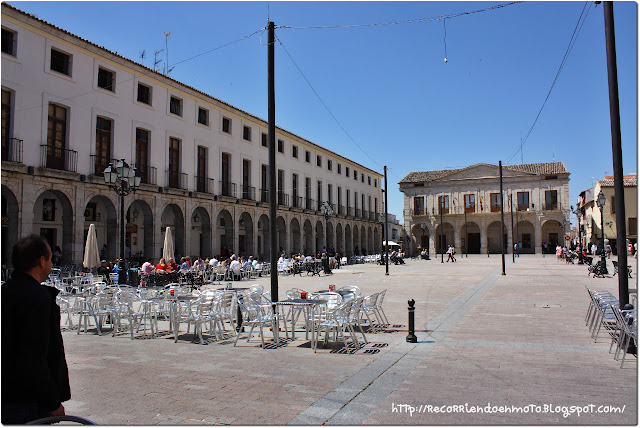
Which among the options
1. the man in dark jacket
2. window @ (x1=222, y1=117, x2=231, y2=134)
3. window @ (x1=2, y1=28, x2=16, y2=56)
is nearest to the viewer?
the man in dark jacket

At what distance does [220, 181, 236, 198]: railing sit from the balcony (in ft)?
3.55

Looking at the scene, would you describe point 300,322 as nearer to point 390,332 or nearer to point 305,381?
point 390,332

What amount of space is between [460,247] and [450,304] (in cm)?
5124

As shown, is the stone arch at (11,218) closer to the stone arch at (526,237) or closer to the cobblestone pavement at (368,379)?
the cobblestone pavement at (368,379)

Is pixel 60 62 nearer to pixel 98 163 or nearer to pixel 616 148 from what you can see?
pixel 98 163

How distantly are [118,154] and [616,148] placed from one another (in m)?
21.1

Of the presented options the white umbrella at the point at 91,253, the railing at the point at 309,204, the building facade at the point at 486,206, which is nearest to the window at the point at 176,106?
the white umbrella at the point at 91,253

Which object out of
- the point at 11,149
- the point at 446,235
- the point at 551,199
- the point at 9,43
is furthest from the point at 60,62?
the point at 551,199

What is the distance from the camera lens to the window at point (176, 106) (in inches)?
1042

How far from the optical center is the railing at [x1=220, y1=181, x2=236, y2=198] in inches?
1161

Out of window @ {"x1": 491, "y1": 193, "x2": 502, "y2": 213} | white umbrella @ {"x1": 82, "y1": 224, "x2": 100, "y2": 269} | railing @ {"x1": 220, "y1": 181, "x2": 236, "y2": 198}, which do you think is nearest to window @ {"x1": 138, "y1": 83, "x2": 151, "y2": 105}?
railing @ {"x1": 220, "y1": 181, "x2": 236, "y2": 198}

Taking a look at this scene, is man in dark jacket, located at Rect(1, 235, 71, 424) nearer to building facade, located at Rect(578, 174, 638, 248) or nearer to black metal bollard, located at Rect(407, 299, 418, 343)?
black metal bollard, located at Rect(407, 299, 418, 343)

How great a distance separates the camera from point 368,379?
536cm

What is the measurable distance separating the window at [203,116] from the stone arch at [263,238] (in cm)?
804
